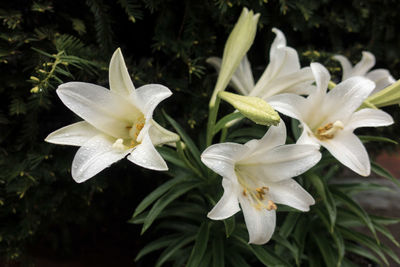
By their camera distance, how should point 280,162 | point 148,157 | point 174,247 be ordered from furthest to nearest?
point 174,247, point 280,162, point 148,157

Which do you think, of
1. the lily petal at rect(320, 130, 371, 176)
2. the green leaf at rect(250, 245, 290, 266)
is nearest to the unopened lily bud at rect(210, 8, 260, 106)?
the lily petal at rect(320, 130, 371, 176)

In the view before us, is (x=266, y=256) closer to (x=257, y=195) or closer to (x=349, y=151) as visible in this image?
(x=257, y=195)

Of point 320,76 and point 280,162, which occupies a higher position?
point 320,76

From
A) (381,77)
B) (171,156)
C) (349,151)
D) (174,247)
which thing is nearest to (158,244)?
(174,247)

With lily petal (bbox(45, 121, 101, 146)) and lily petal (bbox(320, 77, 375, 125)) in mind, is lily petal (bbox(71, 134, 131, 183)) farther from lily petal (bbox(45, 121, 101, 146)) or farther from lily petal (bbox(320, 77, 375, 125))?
lily petal (bbox(320, 77, 375, 125))

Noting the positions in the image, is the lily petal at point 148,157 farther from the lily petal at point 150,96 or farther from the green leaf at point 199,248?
the green leaf at point 199,248

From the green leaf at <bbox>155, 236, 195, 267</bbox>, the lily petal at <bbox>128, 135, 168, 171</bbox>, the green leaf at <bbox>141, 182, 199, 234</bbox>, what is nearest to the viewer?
the lily petal at <bbox>128, 135, 168, 171</bbox>
